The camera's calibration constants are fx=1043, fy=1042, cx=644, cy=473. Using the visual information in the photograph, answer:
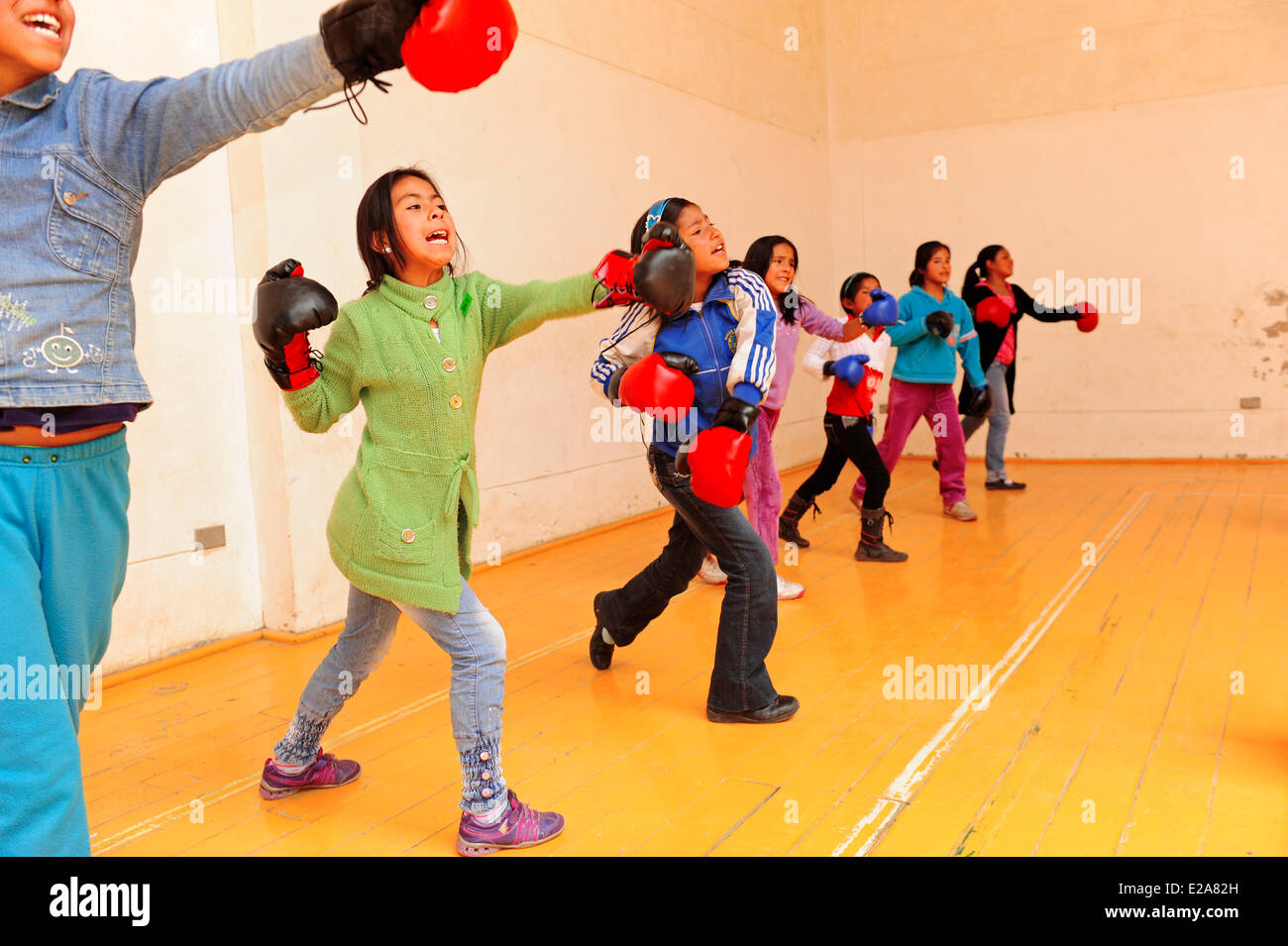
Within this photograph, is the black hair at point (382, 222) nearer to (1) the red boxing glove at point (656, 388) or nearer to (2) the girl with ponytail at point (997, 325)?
(1) the red boxing glove at point (656, 388)

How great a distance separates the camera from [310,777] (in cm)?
266

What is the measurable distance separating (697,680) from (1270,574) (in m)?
2.71

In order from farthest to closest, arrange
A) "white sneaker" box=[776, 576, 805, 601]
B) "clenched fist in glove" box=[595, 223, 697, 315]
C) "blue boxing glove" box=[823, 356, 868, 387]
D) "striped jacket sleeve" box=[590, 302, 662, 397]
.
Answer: "blue boxing glove" box=[823, 356, 868, 387]
"white sneaker" box=[776, 576, 805, 601]
"striped jacket sleeve" box=[590, 302, 662, 397]
"clenched fist in glove" box=[595, 223, 697, 315]

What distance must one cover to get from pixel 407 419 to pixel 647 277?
23.7 inches

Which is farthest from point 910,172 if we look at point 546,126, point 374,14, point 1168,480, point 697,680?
point 374,14

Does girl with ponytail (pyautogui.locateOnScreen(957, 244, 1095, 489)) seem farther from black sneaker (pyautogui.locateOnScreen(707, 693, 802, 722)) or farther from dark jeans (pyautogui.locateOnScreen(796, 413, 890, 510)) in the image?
black sneaker (pyautogui.locateOnScreen(707, 693, 802, 722))

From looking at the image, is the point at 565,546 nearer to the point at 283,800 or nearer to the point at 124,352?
the point at 283,800

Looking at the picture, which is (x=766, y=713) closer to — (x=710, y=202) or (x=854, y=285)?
(x=854, y=285)

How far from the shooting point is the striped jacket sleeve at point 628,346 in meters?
3.10

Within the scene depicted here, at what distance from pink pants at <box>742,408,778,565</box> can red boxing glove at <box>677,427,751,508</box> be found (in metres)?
1.49

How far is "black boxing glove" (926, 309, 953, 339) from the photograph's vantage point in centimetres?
550

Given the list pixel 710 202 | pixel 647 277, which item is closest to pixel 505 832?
pixel 647 277

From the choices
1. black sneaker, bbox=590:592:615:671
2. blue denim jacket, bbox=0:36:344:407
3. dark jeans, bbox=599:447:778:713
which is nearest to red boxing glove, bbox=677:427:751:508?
dark jeans, bbox=599:447:778:713

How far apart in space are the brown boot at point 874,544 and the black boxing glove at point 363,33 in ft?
12.9
